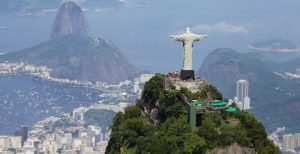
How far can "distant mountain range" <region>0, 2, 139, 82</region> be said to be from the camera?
3228 inches

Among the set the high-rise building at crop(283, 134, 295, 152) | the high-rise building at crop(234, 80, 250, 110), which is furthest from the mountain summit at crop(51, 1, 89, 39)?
the high-rise building at crop(283, 134, 295, 152)

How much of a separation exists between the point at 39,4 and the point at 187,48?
111077mm

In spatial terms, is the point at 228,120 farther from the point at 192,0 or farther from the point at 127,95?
the point at 192,0

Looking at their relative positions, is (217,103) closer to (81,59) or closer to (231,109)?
(231,109)

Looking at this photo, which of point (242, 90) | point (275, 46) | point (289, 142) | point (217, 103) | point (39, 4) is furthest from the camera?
point (39, 4)

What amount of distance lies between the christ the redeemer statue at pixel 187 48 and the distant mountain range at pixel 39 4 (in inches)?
4226

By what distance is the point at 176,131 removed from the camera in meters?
13.7

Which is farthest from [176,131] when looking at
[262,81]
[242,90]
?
[262,81]

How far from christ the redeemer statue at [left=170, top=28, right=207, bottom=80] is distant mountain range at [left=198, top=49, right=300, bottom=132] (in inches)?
1428

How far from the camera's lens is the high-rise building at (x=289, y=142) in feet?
144

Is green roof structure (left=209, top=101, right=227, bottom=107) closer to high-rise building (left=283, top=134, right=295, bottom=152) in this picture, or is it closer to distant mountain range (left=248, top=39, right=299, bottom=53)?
high-rise building (left=283, top=134, right=295, bottom=152)

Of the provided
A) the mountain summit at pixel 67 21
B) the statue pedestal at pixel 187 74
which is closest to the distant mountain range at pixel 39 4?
the mountain summit at pixel 67 21

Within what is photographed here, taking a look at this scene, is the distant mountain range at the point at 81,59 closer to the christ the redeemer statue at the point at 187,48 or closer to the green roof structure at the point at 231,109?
the christ the redeemer statue at the point at 187,48

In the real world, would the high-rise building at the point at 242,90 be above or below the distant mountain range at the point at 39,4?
below
